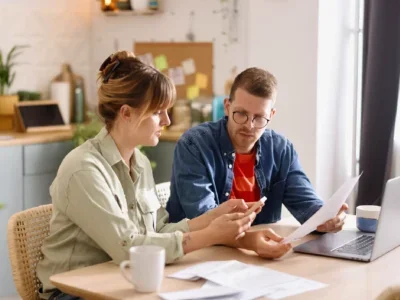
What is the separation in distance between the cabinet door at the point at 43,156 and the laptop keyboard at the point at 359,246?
6.74 feet

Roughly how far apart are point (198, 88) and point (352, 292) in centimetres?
255

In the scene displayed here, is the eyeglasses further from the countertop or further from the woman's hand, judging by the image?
the countertop

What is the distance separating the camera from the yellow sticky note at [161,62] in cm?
432

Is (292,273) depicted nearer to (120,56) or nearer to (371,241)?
(371,241)

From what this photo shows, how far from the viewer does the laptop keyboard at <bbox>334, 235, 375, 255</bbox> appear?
2.13 meters

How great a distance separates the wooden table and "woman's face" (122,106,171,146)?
0.36m

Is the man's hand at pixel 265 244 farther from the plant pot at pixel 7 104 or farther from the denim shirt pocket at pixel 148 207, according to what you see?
the plant pot at pixel 7 104

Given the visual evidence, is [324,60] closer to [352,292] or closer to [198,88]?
[198,88]

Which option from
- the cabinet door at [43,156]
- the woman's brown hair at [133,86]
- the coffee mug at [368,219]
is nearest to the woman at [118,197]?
the woman's brown hair at [133,86]

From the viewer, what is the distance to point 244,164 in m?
2.57

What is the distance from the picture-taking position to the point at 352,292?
5.77 feet

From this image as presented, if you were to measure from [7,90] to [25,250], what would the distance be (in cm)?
230

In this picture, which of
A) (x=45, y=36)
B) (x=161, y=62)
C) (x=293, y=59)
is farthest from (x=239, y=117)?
(x=45, y=36)

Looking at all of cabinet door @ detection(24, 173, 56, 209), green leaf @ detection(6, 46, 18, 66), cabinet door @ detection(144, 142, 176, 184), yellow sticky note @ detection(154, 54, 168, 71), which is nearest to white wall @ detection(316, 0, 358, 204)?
cabinet door @ detection(144, 142, 176, 184)
